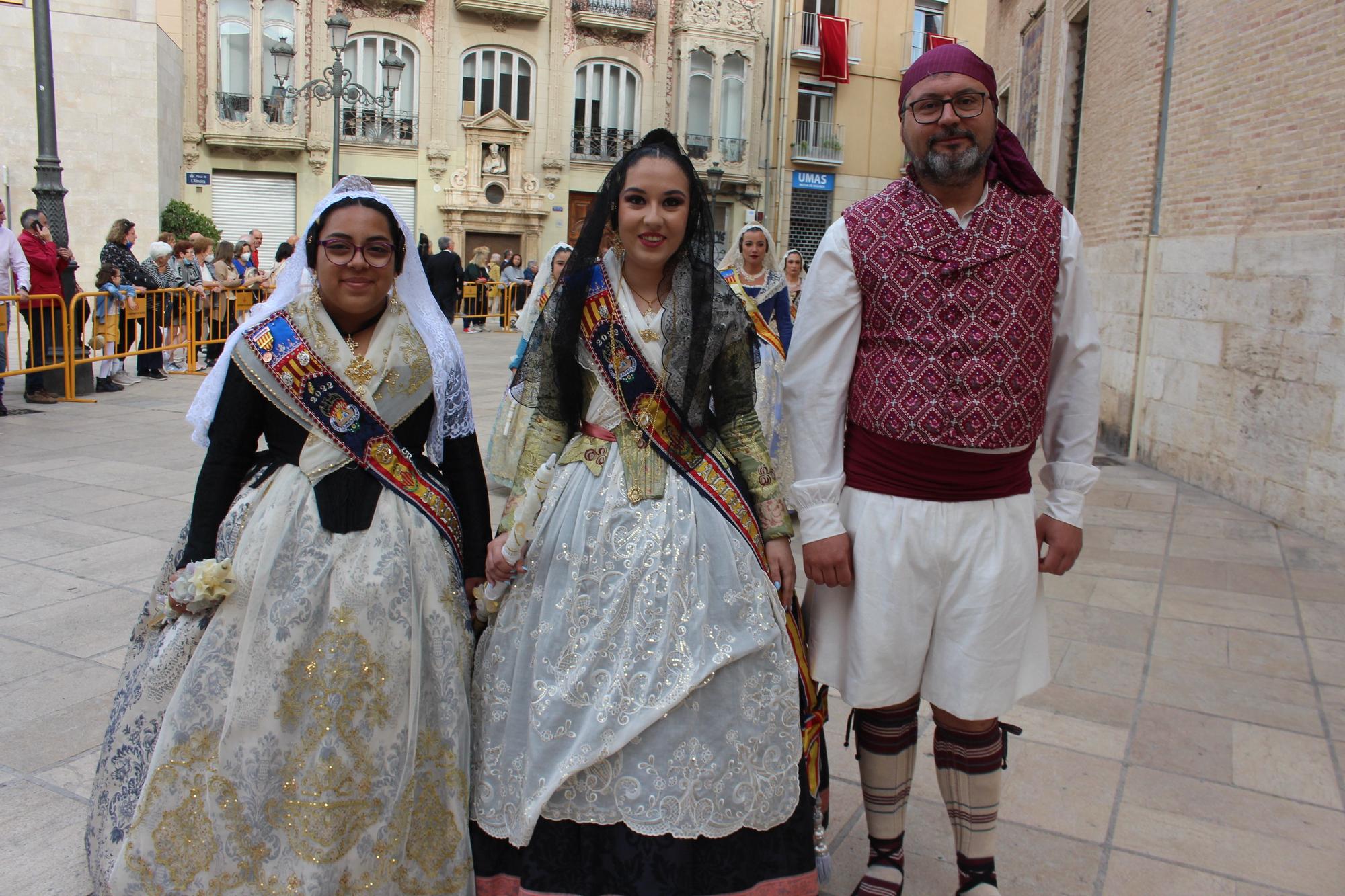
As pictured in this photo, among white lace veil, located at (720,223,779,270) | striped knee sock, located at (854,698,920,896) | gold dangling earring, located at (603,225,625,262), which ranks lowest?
striped knee sock, located at (854,698,920,896)

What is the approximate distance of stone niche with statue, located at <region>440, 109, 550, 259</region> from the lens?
27.7 metres

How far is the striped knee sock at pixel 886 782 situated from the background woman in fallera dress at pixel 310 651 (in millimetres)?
953

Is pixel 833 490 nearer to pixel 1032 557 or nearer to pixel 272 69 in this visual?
pixel 1032 557

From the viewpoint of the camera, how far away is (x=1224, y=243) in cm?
781

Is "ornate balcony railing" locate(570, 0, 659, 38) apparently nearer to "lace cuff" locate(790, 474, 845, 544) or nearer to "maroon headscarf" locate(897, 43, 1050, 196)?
"maroon headscarf" locate(897, 43, 1050, 196)

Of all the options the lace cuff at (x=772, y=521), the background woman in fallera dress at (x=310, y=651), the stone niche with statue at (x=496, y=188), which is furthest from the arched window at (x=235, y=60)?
the lace cuff at (x=772, y=521)

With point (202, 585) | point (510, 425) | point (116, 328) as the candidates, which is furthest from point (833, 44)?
point (202, 585)

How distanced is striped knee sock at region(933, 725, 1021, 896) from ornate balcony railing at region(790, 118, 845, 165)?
29170 millimetres

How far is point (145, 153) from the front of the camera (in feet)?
63.7

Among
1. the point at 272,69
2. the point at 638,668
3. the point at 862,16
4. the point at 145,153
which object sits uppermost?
the point at 862,16

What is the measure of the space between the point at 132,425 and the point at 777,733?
8225 mm

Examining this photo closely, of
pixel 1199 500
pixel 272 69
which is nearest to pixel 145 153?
pixel 272 69

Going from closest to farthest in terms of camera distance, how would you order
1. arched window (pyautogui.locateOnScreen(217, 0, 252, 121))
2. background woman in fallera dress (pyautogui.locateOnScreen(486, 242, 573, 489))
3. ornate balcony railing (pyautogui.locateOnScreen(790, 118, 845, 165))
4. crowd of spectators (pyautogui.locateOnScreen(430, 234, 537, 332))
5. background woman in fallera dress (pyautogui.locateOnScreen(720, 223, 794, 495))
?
background woman in fallera dress (pyautogui.locateOnScreen(486, 242, 573, 489)), background woman in fallera dress (pyautogui.locateOnScreen(720, 223, 794, 495)), crowd of spectators (pyautogui.locateOnScreen(430, 234, 537, 332)), arched window (pyautogui.locateOnScreen(217, 0, 252, 121)), ornate balcony railing (pyautogui.locateOnScreen(790, 118, 845, 165))

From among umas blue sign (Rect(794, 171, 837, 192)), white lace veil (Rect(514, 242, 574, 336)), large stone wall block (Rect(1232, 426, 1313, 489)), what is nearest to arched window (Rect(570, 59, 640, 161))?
umas blue sign (Rect(794, 171, 837, 192))
